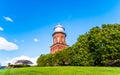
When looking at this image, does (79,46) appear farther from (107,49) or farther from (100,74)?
(100,74)

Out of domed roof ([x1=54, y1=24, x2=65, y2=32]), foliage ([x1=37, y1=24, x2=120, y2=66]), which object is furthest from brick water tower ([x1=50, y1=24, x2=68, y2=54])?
foliage ([x1=37, y1=24, x2=120, y2=66])

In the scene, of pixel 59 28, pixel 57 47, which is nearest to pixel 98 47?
pixel 57 47

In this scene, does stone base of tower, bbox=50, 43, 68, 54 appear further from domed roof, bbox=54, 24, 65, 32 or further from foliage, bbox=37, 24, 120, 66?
foliage, bbox=37, 24, 120, 66

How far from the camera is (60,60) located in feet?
210

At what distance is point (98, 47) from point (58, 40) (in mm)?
51042

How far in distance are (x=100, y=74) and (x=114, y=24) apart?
2990 cm

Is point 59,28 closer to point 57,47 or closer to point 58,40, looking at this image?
point 58,40

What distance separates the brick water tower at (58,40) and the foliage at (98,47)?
39.9 metres

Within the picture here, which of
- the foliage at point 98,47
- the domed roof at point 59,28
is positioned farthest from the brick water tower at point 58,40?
the foliage at point 98,47

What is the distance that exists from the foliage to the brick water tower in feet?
131

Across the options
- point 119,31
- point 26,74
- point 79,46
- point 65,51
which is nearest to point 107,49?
point 119,31

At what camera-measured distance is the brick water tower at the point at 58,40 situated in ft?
315

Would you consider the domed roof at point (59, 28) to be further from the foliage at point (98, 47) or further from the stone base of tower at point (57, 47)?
the foliage at point (98, 47)

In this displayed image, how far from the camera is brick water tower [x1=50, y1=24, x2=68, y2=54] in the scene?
96062mm
